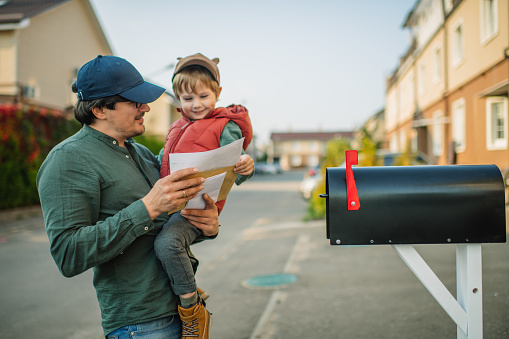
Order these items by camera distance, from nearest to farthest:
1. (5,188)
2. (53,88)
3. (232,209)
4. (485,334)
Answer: (485,334) < (5,188) < (232,209) < (53,88)

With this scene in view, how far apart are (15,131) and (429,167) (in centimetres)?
1396

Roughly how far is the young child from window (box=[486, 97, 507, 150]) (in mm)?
11794

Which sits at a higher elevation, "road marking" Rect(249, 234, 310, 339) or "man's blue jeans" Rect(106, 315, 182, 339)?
"man's blue jeans" Rect(106, 315, 182, 339)

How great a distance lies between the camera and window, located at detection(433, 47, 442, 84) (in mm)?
18094

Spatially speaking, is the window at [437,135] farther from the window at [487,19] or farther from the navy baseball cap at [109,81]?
the navy baseball cap at [109,81]

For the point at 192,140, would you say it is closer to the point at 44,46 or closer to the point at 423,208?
the point at 423,208

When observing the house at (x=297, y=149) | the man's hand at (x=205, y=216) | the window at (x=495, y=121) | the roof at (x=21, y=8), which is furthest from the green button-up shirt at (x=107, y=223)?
the house at (x=297, y=149)

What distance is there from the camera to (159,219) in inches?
83.7

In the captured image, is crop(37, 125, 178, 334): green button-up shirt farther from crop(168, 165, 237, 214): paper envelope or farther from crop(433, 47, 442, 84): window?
crop(433, 47, 442, 84): window

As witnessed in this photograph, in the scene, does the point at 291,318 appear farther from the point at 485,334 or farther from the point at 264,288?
the point at 485,334

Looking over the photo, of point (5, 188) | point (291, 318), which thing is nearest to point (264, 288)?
point (291, 318)

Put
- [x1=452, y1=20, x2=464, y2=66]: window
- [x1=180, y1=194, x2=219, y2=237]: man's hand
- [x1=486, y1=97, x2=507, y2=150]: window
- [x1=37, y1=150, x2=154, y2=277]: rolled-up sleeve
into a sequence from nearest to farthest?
[x1=37, y1=150, x2=154, y2=277]: rolled-up sleeve < [x1=180, y1=194, x2=219, y2=237]: man's hand < [x1=486, y1=97, x2=507, y2=150]: window < [x1=452, y1=20, x2=464, y2=66]: window

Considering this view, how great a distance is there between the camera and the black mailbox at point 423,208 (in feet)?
6.66

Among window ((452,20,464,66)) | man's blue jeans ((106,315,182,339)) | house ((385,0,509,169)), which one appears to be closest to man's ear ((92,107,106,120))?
man's blue jeans ((106,315,182,339))
